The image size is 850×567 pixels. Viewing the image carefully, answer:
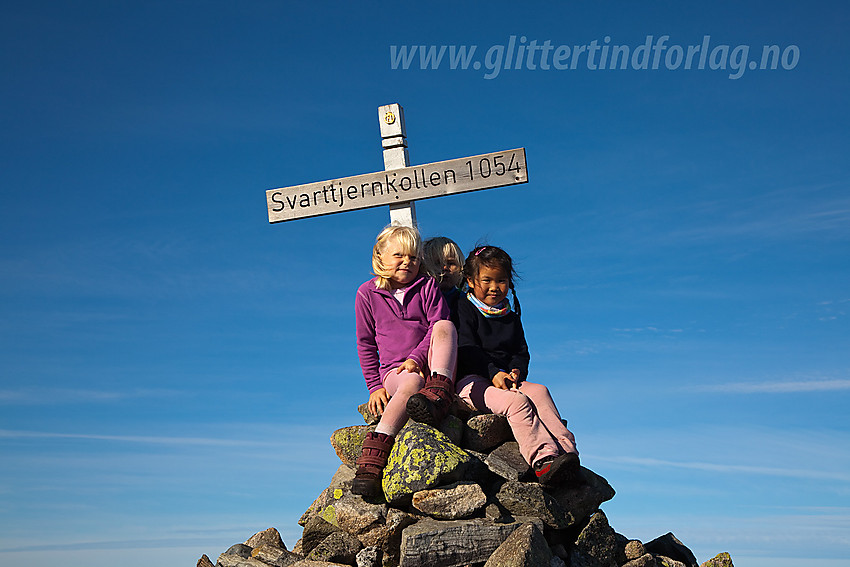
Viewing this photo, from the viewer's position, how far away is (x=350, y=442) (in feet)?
28.6

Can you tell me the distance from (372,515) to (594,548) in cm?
216

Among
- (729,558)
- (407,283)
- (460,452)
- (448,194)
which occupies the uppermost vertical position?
(448,194)

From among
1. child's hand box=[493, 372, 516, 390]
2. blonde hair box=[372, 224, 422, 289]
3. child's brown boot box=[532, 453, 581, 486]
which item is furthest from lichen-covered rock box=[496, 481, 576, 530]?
blonde hair box=[372, 224, 422, 289]

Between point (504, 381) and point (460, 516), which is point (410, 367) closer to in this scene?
point (504, 381)

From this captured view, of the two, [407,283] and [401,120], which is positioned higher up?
[401,120]

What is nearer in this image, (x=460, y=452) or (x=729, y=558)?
(x=460, y=452)

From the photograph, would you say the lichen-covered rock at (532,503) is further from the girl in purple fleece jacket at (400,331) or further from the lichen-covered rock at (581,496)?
A: the girl in purple fleece jacket at (400,331)

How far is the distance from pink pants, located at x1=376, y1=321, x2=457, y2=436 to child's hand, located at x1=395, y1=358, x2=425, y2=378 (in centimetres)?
5

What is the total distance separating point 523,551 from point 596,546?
56.9 inches

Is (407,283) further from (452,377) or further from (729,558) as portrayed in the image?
(729,558)

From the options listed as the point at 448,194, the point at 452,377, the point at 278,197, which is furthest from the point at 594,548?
the point at 278,197

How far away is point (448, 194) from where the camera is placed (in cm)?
988

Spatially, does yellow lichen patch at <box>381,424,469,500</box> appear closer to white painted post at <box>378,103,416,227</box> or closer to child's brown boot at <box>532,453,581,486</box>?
child's brown boot at <box>532,453,581,486</box>

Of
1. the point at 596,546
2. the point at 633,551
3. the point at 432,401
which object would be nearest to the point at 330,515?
the point at 432,401
